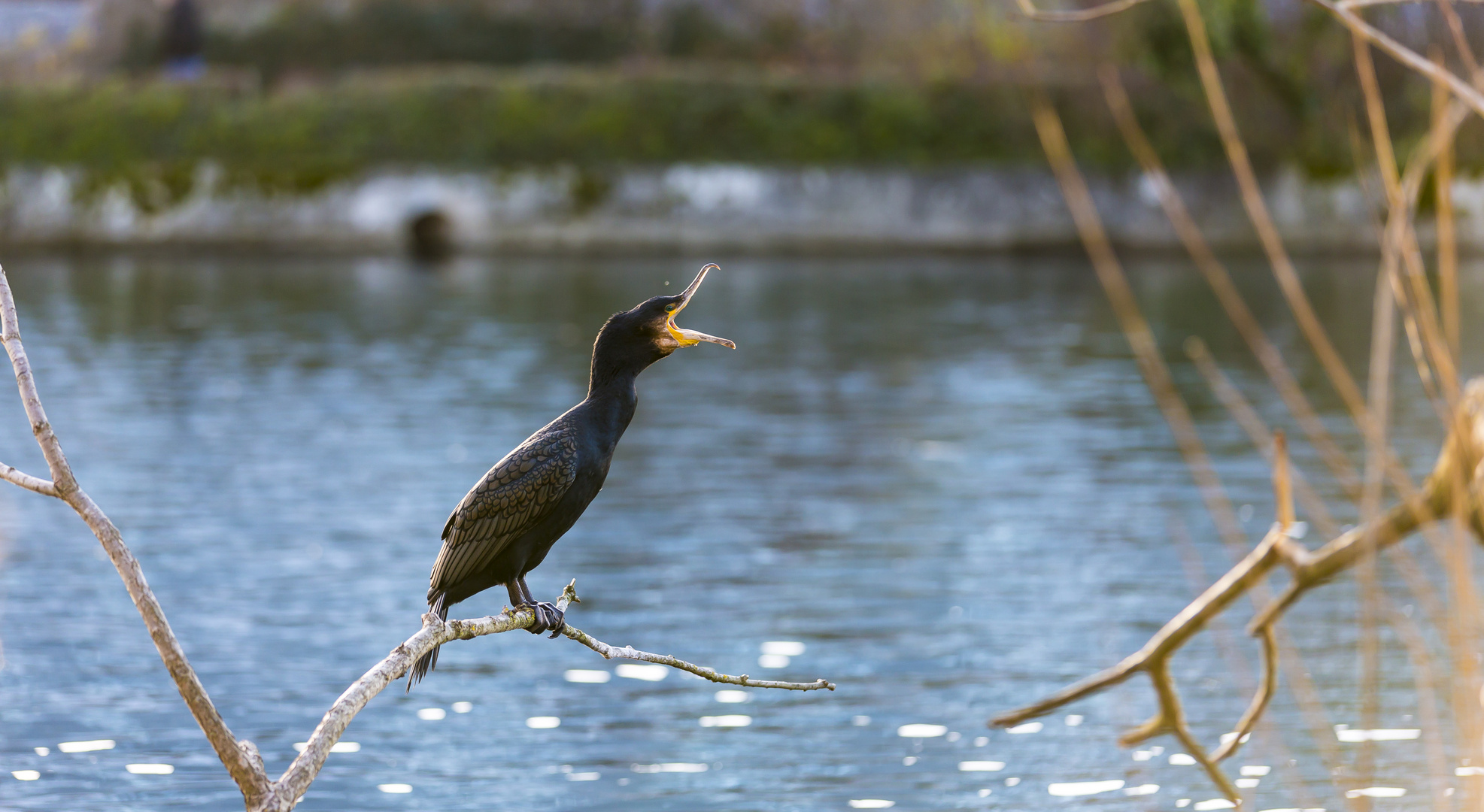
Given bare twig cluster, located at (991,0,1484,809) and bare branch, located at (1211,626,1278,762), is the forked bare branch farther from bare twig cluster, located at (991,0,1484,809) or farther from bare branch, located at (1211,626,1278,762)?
bare branch, located at (1211,626,1278,762)

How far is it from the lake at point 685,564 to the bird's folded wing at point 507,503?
151 cm

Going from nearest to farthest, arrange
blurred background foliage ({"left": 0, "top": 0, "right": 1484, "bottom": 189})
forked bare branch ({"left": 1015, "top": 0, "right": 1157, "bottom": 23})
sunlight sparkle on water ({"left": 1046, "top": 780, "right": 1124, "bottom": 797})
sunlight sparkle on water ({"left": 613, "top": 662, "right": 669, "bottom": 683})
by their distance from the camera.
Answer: forked bare branch ({"left": 1015, "top": 0, "right": 1157, "bottom": 23}) < sunlight sparkle on water ({"left": 1046, "top": 780, "right": 1124, "bottom": 797}) < sunlight sparkle on water ({"left": 613, "top": 662, "right": 669, "bottom": 683}) < blurred background foliage ({"left": 0, "top": 0, "right": 1484, "bottom": 189})

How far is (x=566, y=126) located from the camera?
1690 inches

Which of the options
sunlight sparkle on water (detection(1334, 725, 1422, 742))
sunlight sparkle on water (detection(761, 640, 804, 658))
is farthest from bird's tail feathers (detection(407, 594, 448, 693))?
sunlight sparkle on water (detection(761, 640, 804, 658))

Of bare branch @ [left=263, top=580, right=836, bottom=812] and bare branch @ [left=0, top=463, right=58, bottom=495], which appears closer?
bare branch @ [left=0, top=463, right=58, bottom=495]

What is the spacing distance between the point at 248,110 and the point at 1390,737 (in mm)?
39343

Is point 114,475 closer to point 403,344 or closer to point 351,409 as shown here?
point 351,409

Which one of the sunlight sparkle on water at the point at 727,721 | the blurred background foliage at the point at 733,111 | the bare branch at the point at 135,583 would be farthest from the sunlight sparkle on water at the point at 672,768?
the blurred background foliage at the point at 733,111

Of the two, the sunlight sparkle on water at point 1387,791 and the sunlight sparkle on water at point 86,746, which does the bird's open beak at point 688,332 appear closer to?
the sunlight sparkle on water at point 1387,791

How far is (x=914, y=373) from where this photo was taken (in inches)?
890

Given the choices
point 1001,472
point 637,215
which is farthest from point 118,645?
point 637,215

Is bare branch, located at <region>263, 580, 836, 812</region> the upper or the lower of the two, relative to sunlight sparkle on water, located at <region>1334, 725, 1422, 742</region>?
lower

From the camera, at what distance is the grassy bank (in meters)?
42.2

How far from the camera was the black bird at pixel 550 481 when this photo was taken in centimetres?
357
